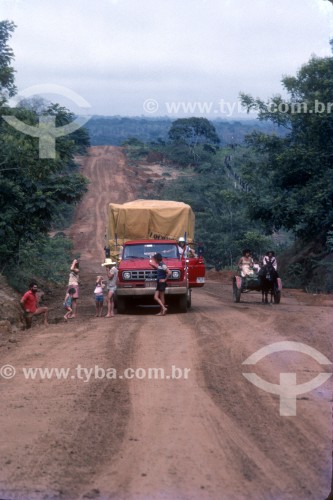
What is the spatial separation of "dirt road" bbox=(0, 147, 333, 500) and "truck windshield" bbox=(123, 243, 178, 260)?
4130 mm

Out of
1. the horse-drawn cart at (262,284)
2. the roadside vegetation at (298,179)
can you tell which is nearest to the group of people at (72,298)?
the horse-drawn cart at (262,284)

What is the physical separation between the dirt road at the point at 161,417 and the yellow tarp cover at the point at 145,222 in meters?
7.49

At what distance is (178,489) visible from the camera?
19.7 feet

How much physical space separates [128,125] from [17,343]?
429 feet

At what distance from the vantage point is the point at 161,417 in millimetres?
8141

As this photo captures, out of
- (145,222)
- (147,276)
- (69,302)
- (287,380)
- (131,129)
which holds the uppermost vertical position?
(131,129)

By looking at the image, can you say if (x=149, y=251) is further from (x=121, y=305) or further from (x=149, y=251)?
(x=121, y=305)

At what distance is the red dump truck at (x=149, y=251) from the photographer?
61.4 ft

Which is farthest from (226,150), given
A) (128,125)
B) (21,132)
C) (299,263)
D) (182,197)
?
(128,125)

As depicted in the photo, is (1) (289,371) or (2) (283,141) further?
(2) (283,141)

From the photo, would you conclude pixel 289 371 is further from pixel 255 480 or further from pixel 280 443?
pixel 255 480

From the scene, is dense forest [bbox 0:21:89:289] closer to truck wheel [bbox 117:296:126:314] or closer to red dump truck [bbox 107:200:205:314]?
red dump truck [bbox 107:200:205:314]

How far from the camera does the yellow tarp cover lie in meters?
23.0

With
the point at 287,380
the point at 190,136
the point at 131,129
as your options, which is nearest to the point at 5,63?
the point at 287,380
